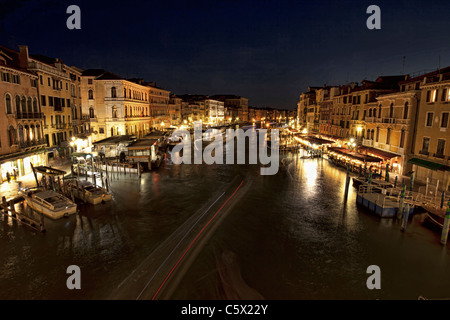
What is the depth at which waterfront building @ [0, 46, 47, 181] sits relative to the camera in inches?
980

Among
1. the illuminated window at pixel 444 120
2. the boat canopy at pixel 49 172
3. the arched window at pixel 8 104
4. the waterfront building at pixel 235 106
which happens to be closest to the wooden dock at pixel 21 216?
the boat canopy at pixel 49 172

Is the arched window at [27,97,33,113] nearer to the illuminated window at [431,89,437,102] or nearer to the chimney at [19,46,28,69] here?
the chimney at [19,46,28,69]

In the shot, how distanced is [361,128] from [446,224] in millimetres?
27155

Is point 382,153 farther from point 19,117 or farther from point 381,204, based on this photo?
point 19,117

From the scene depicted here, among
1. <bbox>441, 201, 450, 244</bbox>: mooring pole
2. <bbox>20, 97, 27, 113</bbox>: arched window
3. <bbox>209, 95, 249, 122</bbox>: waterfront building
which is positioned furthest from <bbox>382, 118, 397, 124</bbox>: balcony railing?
<bbox>209, 95, 249, 122</bbox>: waterfront building

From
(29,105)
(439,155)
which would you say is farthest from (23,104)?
(439,155)

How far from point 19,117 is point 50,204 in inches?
555

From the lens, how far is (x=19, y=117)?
26.7 m

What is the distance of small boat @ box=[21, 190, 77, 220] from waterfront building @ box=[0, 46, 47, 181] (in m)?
7.63

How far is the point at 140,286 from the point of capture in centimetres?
1120

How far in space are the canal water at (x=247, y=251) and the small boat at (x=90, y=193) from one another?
2.27ft

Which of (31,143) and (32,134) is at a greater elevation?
(32,134)
